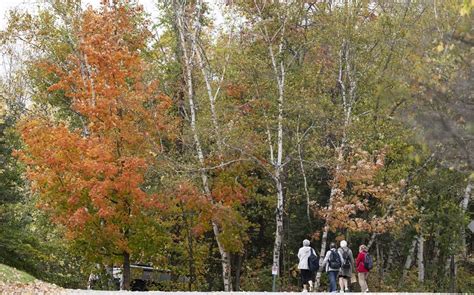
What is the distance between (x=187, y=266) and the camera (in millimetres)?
29906

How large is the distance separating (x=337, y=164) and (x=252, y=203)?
5335 millimetres

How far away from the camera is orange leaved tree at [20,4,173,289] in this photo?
2472 centimetres

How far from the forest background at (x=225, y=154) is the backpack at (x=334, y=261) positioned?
218 inches

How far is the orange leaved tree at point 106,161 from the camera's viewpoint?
24719mm

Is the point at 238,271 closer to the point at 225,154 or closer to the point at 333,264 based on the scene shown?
the point at 225,154

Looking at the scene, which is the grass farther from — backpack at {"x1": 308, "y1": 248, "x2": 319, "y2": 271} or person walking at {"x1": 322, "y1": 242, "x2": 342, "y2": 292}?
person walking at {"x1": 322, "y1": 242, "x2": 342, "y2": 292}

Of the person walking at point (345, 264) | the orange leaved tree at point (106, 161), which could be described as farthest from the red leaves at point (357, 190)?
the orange leaved tree at point (106, 161)

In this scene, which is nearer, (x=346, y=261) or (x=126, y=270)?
(x=346, y=261)

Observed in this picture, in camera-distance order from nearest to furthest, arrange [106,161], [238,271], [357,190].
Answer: [106,161], [357,190], [238,271]

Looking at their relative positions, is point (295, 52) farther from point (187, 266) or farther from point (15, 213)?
point (15, 213)

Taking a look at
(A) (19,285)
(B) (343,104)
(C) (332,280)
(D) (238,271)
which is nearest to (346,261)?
(C) (332,280)

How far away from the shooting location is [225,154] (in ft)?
92.5

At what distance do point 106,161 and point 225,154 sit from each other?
5.03 m

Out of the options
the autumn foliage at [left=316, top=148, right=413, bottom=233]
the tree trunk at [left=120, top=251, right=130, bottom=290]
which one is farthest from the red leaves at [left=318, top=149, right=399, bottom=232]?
the tree trunk at [left=120, top=251, right=130, bottom=290]
